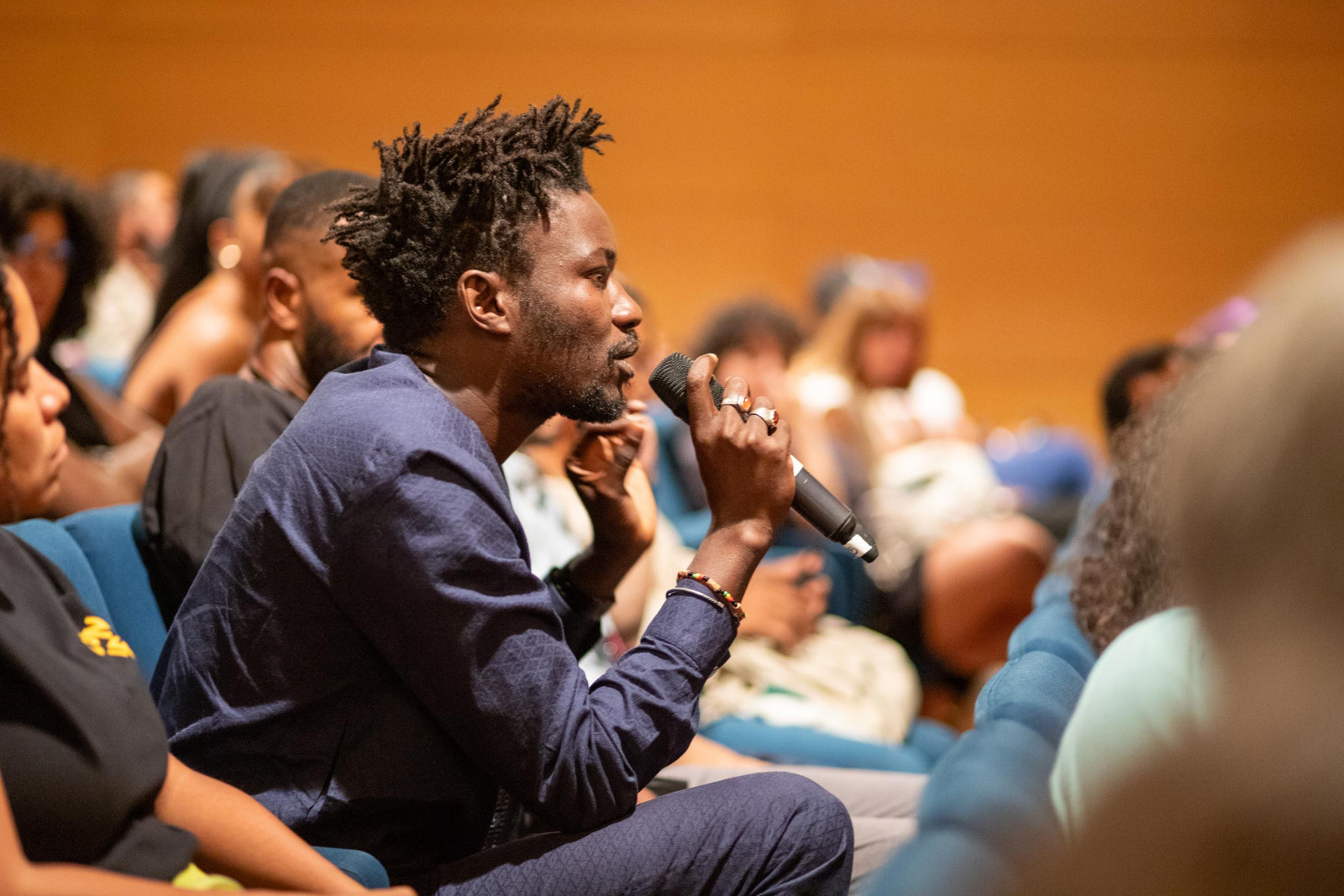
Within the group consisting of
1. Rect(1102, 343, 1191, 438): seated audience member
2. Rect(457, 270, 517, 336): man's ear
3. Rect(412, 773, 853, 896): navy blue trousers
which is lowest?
Rect(412, 773, 853, 896): navy blue trousers

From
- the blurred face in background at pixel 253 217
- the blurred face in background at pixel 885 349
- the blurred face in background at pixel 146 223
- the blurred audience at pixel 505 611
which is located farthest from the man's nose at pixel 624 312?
the blurred face in background at pixel 146 223

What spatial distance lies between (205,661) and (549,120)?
0.69 m

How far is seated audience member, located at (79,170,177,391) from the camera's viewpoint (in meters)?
4.02

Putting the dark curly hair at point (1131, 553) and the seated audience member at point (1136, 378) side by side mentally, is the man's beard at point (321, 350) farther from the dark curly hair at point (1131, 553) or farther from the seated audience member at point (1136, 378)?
the seated audience member at point (1136, 378)

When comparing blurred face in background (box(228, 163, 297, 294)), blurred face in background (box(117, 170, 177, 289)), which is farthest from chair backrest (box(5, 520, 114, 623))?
blurred face in background (box(117, 170, 177, 289))

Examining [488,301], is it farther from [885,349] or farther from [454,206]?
[885,349]

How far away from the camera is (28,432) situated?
5.19 ft

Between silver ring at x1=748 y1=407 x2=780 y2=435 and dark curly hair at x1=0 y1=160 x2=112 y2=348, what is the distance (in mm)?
1844

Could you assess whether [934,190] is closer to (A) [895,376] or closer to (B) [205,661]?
(A) [895,376]

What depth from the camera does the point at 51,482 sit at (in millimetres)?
1644

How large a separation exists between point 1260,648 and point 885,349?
3.79 meters

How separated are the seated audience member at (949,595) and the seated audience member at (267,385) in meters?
1.42

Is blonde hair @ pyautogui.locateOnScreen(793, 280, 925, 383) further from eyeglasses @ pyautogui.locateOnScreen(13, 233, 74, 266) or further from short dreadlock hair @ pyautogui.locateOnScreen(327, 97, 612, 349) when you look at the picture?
short dreadlock hair @ pyautogui.locateOnScreen(327, 97, 612, 349)

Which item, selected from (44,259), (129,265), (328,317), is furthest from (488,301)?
(129,265)
